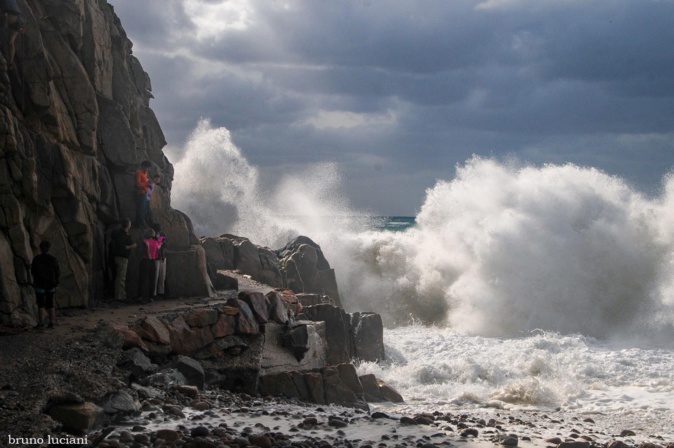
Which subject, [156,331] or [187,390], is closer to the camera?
[187,390]

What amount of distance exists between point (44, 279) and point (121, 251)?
9.55 feet

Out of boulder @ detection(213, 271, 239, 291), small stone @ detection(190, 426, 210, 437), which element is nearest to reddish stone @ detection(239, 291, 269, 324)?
boulder @ detection(213, 271, 239, 291)

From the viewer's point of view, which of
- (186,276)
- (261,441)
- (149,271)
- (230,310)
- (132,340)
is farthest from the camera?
(186,276)

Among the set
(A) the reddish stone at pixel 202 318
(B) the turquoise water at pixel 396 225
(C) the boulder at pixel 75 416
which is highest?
(B) the turquoise water at pixel 396 225

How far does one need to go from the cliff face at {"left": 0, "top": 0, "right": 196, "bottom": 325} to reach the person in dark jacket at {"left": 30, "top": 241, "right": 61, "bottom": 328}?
0.32m

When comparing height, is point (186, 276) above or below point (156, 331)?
above

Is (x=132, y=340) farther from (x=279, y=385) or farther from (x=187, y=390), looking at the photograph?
(x=279, y=385)

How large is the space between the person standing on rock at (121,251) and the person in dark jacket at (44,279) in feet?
8.99

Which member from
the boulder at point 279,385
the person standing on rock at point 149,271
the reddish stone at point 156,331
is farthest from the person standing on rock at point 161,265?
the boulder at point 279,385

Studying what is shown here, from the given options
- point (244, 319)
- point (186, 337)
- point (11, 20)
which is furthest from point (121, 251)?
point (11, 20)

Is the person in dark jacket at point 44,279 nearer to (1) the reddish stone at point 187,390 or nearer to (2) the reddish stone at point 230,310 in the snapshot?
(1) the reddish stone at point 187,390

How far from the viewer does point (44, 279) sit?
34.7 ft

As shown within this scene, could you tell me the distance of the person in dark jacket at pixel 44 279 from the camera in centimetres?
1057

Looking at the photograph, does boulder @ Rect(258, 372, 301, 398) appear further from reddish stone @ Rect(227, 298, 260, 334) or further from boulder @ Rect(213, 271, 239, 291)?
boulder @ Rect(213, 271, 239, 291)
